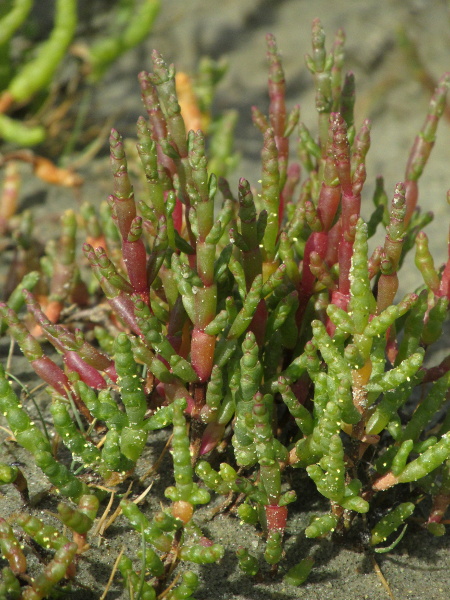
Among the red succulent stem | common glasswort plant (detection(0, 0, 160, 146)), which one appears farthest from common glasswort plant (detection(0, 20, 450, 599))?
common glasswort plant (detection(0, 0, 160, 146))

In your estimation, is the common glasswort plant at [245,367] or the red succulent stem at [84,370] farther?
the red succulent stem at [84,370]

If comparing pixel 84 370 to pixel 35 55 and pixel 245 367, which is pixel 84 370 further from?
pixel 35 55

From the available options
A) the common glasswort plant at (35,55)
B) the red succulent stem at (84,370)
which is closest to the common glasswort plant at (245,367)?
the red succulent stem at (84,370)

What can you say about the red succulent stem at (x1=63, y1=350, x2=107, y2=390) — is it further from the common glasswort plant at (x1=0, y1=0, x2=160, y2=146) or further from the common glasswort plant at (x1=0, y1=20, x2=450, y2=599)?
the common glasswort plant at (x1=0, y1=0, x2=160, y2=146)

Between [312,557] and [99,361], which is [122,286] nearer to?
[99,361]

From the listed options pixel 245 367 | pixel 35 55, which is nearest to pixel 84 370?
pixel 245 367

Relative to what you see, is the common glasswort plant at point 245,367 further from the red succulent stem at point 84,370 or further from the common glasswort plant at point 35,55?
the common glasswort plant at point 35,55

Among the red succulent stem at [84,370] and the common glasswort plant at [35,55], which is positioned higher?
the common glasswort plant at [35,55]

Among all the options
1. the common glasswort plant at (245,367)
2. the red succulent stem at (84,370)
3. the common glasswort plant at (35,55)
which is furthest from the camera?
the common glasswort plant at (35,55)

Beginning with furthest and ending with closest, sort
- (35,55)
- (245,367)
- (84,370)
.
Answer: (35,55) < (84,370) < (245,367)

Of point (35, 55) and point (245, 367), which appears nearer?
point (245, 367)
